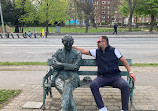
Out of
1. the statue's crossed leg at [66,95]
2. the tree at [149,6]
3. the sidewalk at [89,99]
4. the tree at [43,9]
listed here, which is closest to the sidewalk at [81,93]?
the sidewalk at [89,99]

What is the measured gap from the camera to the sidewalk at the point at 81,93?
4.07 meters

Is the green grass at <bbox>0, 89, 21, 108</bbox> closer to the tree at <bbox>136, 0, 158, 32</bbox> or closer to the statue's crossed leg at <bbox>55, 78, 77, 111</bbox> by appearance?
the statue's crossed leg at <bbox>55, 78, 77, 111</bbox>

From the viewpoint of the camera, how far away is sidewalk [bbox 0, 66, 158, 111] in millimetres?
4074

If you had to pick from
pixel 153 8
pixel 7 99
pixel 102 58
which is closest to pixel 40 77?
pixel 7 99

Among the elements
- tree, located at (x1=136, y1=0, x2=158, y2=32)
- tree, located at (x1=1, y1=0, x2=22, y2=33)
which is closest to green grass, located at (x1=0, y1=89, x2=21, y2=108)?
tree, located at (x1=136, y1=0, x2=158, y2=32)

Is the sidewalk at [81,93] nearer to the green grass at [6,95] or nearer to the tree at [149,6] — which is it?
the green grass at [6,95]

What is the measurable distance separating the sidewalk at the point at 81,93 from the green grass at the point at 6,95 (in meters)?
0.15

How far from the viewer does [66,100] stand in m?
3.26

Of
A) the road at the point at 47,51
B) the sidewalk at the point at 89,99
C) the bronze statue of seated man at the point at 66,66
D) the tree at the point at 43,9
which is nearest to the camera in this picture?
the bronze statue of seated man at the point at 66,66

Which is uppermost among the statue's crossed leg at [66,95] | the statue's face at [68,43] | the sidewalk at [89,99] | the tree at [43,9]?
the tree at [43,9]

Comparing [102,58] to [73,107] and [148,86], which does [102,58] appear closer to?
[73,107]

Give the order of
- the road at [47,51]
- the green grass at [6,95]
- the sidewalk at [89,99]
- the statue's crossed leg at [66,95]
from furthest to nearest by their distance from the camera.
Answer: the road at [47,51] → the green grass at [6,95] → the sidewalk at [89,99] → the statue's crossed leg at [66,95]

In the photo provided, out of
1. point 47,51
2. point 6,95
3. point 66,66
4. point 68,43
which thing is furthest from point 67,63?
point 47,51

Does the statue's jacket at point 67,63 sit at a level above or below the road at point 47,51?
above
